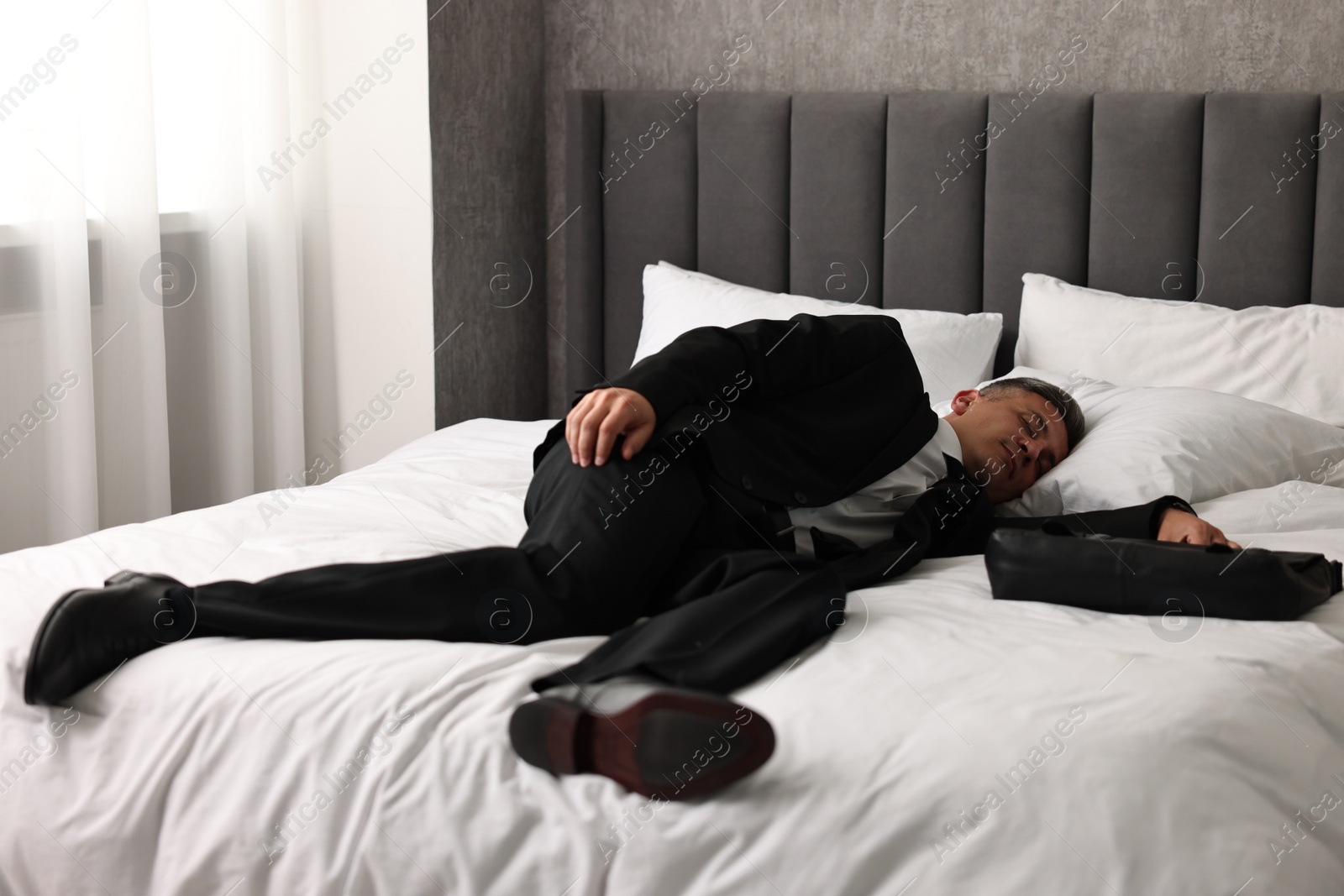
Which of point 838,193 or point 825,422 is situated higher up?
point 838,193

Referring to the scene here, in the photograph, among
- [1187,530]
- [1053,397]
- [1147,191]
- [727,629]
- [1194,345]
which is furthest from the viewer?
[1147,191]

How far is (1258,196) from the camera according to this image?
2.27 m

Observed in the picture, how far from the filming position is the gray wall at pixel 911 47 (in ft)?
7.64

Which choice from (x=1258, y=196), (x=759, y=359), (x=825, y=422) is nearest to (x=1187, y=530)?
(x=825, y=422)

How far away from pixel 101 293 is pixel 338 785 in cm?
173

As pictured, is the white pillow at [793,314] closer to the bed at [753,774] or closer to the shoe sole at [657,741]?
the bed at [753,774]

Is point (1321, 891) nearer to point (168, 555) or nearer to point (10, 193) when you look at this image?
point (168, 555)

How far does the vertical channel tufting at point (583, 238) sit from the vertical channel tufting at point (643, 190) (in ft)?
0.08

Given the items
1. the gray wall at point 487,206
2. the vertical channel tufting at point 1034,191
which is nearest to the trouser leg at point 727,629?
the vertical channel tufting at point 1034,191

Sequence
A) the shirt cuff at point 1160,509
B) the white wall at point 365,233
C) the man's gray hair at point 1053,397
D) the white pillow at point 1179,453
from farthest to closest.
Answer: the white wall at point 365,233
the man's gray hair at point 1053,397
the white pillow at point 1179,453
the shirt cuff at point 1160,509

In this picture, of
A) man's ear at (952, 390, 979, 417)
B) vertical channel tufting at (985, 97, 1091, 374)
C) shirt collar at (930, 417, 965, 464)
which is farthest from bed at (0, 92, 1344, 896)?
vertical channel tufting at (985, 97, 1091, 374)

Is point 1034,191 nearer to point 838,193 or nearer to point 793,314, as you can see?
point 838,193

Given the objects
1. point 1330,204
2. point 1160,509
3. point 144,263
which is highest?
point 1330,204

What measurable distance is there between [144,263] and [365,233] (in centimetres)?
52
